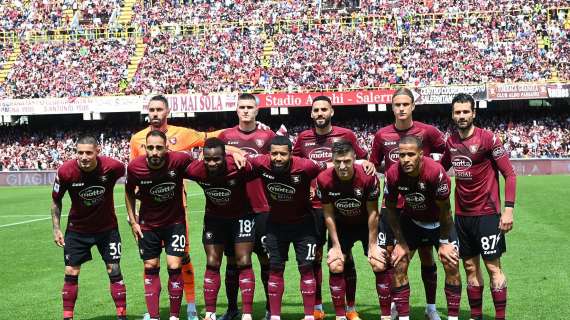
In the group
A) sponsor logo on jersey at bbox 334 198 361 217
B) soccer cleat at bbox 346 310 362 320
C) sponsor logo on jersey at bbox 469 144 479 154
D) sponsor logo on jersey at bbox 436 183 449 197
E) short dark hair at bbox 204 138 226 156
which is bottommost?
soccer cleat at bbox 346 310 362 320

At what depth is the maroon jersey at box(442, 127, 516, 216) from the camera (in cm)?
862

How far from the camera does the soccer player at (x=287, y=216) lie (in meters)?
8.82

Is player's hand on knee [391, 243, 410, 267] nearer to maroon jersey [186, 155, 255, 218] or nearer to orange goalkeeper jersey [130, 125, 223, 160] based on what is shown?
maroon jersey [186, 155, 255, 218]

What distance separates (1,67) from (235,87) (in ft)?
57.0

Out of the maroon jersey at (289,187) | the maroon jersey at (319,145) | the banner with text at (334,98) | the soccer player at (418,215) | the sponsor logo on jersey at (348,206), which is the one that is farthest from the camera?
the banner with text at (334,98)

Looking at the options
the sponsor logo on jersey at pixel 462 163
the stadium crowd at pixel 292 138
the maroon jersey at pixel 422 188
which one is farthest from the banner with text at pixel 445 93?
the maroon jersey at pixel 422 188

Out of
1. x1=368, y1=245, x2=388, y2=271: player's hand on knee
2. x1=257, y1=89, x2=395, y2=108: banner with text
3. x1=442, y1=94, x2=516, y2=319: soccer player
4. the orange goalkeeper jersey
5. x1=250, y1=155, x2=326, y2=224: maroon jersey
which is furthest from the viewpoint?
x1=257, y1=89, x2=395, y2=108: banner with text

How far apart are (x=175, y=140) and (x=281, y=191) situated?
82.1 inches

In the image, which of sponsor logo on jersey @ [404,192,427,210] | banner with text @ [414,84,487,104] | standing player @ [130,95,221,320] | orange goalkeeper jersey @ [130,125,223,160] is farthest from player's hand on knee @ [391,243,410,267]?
banner with text @ [414,84,487,104]

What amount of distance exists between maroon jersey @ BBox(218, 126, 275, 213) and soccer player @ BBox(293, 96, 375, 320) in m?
0.42

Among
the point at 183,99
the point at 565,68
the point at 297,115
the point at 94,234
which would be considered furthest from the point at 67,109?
the point at 94,234

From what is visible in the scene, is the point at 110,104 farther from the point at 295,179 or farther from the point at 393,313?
the point at 295,179

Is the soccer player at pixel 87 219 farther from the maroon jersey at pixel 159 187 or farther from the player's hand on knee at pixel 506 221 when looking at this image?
the player's hand on knee at pixel 506 221

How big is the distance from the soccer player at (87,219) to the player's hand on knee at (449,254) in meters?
3.79
